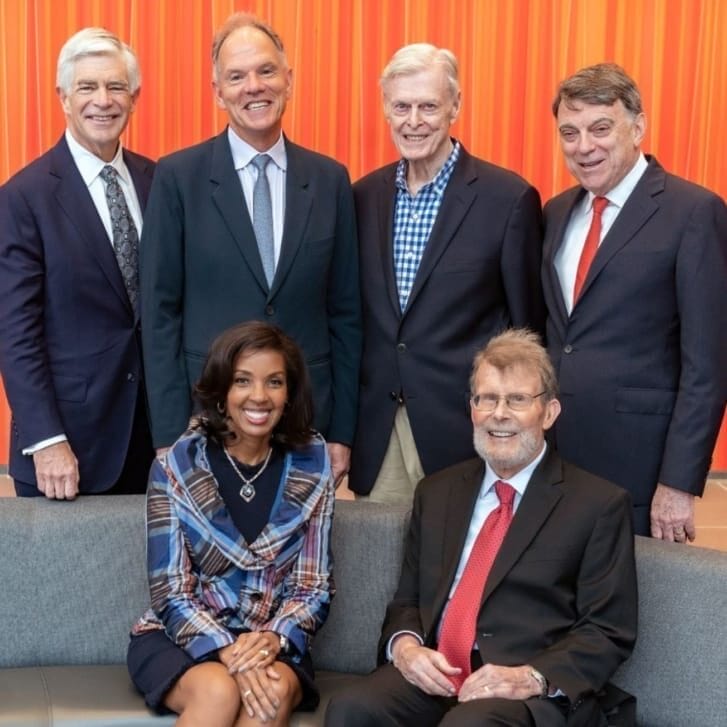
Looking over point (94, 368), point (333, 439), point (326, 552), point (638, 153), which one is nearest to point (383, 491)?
point (333, 439)

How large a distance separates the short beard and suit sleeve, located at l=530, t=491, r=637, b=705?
197 mm

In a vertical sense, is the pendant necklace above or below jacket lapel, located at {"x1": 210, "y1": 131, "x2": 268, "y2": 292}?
below

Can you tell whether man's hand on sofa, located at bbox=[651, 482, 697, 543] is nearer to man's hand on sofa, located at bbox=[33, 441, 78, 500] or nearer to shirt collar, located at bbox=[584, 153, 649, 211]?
shirt collar, located at bbox=[584, 153, 649, 211]

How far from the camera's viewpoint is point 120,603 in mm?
3195

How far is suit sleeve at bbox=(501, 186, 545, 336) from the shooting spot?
341 cm

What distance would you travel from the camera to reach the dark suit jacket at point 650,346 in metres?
3.13

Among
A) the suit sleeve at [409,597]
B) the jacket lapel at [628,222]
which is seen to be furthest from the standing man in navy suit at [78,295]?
the jacket lapel at [628,222]

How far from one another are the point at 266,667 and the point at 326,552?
34cm

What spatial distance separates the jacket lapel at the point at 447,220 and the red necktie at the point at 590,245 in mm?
313

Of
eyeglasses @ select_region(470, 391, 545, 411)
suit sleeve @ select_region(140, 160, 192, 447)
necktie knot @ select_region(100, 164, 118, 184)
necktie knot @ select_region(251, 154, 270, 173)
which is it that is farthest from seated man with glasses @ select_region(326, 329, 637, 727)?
necktie knot @ select_region(100, 164, 118, 184)

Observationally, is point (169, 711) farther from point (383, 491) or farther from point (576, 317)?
point (576, 317)

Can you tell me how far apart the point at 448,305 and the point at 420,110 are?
1.62 ft

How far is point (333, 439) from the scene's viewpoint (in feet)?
11.4

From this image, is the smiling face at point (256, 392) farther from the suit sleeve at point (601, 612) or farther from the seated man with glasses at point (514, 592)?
the suit sleeve at point (601, 612)
